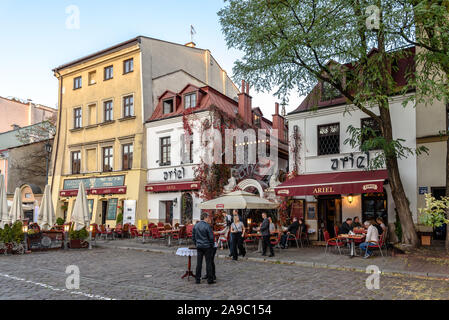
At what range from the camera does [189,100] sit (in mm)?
23875

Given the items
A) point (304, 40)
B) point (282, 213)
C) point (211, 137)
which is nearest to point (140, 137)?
point (211, 137)

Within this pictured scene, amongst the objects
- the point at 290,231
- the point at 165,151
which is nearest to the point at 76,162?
the point at 165,151

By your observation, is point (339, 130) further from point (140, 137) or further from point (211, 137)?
point (140, 137)

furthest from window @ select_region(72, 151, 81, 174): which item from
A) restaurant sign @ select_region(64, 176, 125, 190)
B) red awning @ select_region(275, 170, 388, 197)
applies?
red awning @ select_region(275, 170, 388, 197)

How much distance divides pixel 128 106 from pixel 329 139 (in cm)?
1412

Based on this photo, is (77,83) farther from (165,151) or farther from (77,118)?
(165,151)

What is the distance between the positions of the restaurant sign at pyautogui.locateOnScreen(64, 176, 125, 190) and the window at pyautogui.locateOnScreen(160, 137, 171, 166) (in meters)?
3.07

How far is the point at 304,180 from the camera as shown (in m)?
16.8

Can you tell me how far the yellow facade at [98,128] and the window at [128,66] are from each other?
8.6 inches

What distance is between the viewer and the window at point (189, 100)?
929 inches

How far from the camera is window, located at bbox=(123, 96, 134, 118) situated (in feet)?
82.5

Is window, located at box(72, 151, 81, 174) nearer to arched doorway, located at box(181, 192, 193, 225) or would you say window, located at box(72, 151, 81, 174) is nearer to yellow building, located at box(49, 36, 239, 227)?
yellow building, located at box(49, 36, 239, 227)

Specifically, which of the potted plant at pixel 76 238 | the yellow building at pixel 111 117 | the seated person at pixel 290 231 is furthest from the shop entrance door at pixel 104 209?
the seated person at pixel 290 231
